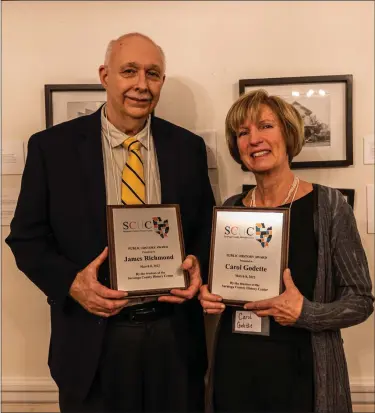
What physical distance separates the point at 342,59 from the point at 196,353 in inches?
57.1

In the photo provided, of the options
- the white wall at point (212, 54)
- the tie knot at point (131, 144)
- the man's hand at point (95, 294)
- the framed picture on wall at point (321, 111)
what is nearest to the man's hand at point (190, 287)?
the man's hand at point (95, 294)

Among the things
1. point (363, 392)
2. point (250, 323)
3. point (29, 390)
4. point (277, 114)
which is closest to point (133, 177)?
point (277, 114)

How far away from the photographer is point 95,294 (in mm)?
1340

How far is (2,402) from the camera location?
2.01 metres

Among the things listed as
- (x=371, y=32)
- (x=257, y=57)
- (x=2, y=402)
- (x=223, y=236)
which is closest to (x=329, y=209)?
(x=223, y=236)

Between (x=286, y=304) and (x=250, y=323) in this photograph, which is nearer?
(x=286, y=304)

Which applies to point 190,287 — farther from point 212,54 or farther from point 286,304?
point 212,54

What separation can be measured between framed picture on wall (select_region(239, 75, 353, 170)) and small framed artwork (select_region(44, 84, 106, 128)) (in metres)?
0.67

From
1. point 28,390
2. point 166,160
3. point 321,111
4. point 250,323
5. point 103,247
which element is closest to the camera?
point 250,323

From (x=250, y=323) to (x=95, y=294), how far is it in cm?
52

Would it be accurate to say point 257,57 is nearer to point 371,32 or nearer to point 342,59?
point 342,59

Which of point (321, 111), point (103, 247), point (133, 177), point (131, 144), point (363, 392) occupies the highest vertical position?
point (321, 111)

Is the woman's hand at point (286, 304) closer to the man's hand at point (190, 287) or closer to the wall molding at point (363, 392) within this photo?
the man's hand at point (190, 287)

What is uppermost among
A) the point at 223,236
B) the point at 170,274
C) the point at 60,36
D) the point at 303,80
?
the point at 60,36
